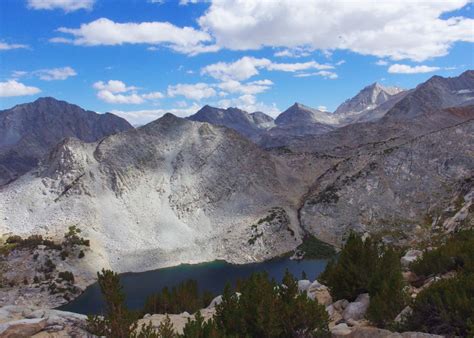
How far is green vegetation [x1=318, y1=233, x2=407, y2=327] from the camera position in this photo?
19172 mm

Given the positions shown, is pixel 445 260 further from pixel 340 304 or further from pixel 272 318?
pixel 272 318

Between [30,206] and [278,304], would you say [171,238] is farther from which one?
[278,304]

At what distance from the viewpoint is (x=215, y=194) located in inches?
4040

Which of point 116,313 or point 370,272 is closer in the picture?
point 116,313

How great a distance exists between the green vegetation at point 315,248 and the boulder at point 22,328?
6700 cm

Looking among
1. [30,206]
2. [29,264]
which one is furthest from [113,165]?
[29,264]

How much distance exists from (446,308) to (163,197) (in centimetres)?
8592

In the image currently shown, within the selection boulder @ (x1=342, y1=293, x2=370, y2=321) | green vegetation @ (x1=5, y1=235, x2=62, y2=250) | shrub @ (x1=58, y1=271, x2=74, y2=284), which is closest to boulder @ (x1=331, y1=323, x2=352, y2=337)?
boulder @ (x1=342, y1=293, x2=370, y2=321)

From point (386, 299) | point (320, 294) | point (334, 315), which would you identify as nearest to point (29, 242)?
point (320, 294)

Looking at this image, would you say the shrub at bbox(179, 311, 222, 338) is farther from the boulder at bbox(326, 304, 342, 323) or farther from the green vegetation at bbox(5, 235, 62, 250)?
the green vegetation at bbox(5, 235, 62, 250)

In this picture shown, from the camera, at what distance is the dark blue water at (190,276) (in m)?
63.5

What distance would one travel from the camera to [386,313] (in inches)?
698

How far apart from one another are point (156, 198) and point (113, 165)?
12584 millimetres

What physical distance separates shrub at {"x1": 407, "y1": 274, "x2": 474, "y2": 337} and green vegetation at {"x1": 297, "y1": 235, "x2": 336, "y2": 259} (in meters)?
66.0
